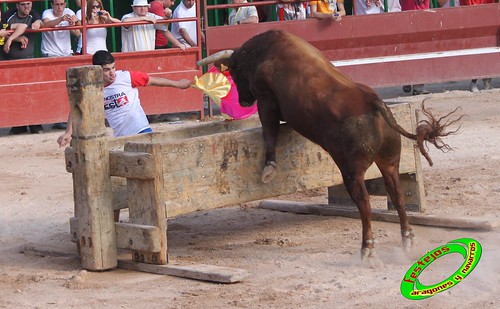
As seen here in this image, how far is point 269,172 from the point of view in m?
8.13

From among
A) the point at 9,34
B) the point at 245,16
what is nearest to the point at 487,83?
the point at 245,16

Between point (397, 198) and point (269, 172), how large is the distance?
0.96 meters

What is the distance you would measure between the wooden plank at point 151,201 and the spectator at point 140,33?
26.8ft

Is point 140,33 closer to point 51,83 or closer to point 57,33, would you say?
point 57,33

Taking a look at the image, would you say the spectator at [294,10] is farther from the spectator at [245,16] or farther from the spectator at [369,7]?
the spectator at [369,7]

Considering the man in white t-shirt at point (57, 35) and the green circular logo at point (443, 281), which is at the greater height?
the man in white t-shirt at point (57, 35)

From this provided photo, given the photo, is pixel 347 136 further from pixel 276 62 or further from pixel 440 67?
pixel 440 67

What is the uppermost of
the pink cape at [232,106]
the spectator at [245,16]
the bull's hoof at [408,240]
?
the spectator at [245,16]

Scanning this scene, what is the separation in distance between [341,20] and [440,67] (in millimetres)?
1848

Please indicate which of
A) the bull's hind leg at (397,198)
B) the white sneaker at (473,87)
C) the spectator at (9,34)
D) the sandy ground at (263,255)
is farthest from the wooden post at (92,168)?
the white sneaker at (473,87)

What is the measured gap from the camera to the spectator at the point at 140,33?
1563 centimetres

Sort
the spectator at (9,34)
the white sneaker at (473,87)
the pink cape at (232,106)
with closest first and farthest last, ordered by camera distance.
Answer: the pink cape at (232,106)
the spectator at (9,34)
the white sneaker at (473,87)

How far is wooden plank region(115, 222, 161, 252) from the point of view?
7.52 m

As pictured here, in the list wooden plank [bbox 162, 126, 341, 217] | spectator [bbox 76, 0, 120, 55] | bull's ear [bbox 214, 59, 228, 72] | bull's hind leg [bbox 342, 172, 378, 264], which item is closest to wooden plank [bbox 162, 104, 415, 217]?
wooden plank [bbox 162, 126, 341, 217]
